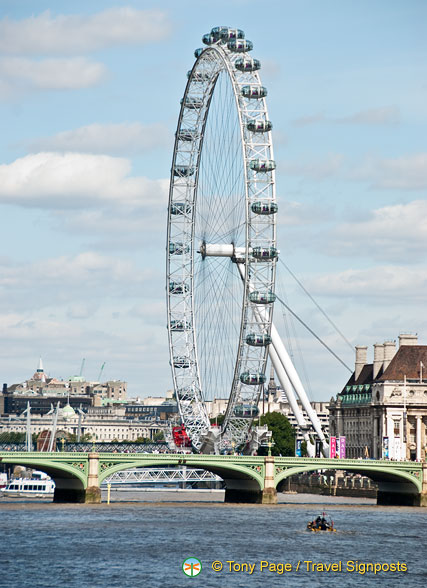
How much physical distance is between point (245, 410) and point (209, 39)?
32.2 meters

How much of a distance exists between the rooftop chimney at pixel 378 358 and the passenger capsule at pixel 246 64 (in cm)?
7339

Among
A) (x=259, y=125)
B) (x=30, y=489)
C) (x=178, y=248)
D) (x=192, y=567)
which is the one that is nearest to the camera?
(x=192, y=567)

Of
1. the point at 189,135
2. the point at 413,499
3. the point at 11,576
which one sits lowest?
the point at 11,576

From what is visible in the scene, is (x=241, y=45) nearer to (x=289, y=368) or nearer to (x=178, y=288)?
(x=178, y=288)

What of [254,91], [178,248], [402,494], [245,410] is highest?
[254,91]

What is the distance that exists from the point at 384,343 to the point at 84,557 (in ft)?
399

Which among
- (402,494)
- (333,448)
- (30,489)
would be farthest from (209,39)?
(30,489)

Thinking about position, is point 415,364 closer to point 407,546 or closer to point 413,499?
point 413,499

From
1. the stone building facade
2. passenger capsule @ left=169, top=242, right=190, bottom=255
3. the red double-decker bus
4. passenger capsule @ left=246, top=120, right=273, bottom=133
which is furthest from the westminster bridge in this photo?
the stone building facade

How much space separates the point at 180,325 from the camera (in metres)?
146

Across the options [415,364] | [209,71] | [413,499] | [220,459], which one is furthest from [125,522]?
[415,364]

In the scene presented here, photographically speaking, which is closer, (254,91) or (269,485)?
(269,485)

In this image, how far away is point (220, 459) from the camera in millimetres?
117938

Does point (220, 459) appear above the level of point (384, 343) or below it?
below
